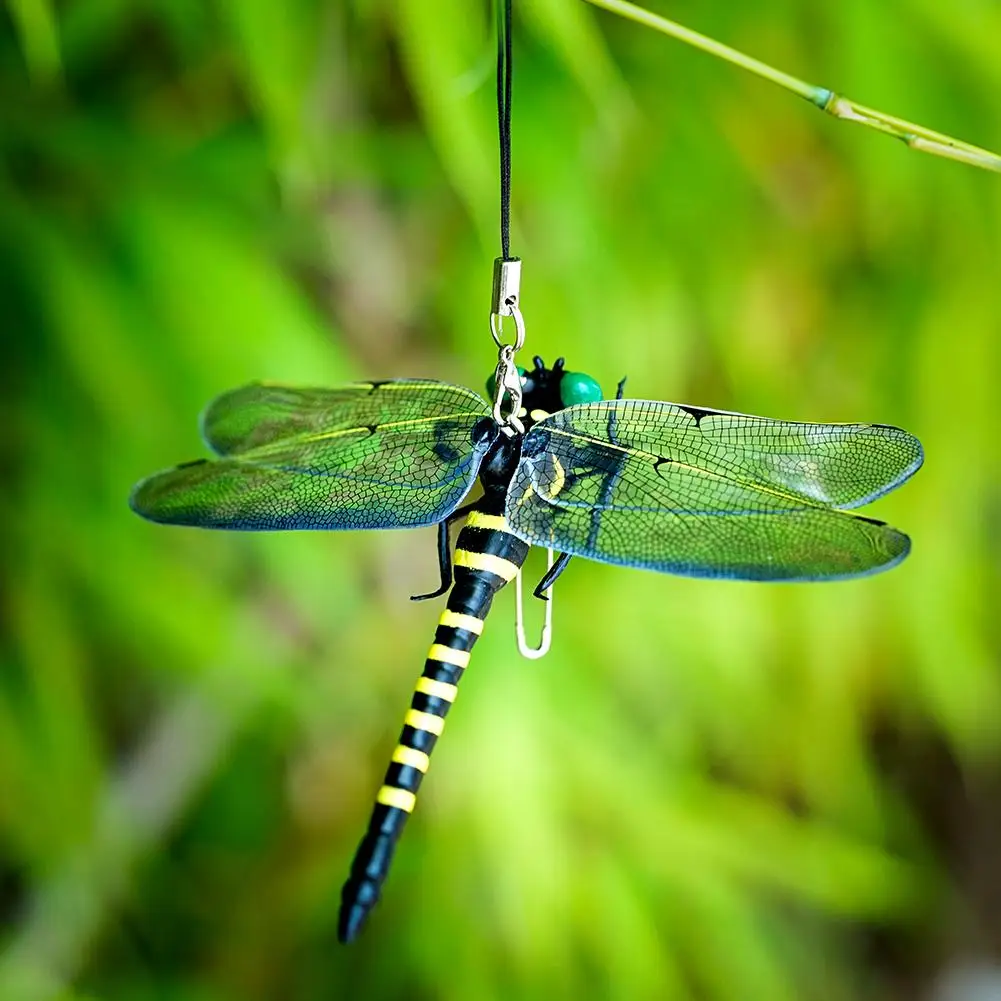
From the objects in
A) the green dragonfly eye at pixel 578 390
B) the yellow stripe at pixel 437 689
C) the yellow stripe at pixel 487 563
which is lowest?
the yellow stripe at pixel 437 689

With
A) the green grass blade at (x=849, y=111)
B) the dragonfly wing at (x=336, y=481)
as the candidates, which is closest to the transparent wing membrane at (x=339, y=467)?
the dragonfly wing at (x=336, y=481)

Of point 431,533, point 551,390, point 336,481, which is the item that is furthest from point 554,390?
point 431,533

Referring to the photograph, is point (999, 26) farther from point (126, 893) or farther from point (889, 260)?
→ point (126, 893)

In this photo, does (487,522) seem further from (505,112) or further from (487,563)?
(505,112)

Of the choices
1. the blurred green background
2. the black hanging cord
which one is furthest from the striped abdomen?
the blurred green background

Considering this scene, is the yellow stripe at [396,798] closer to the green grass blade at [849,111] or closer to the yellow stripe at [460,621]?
the yellow stripe at [460,621]

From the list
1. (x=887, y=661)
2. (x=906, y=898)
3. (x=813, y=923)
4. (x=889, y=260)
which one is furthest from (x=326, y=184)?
(x=813, y=923)

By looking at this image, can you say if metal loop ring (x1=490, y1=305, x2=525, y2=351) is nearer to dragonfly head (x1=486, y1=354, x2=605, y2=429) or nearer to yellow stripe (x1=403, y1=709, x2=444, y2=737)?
dragonfly head (x1=486, y1=354, x2=605, y2=429)
